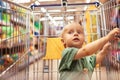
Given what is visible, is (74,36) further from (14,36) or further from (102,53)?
(14,36)

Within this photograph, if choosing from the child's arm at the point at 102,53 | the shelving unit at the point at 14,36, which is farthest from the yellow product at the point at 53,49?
the child's arm at the point at 102,53

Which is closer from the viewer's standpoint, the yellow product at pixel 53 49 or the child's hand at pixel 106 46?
the child's hand at pixel 106 46

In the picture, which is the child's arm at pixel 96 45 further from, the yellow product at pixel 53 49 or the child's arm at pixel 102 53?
the yellow product at pixel 53 49

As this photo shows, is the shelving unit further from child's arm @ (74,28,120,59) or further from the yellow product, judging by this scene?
child's arm @ (74,28,120,59)

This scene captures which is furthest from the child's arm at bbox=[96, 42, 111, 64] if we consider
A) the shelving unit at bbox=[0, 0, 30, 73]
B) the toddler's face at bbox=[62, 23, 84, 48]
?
the shelving unit at bbox=[0, 0, 30, 73]

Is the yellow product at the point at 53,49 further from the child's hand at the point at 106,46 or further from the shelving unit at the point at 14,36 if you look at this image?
the child's hand at the point at 106,46

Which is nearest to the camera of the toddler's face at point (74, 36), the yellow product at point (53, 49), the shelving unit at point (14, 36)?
the toddler's face at point (74, 36)

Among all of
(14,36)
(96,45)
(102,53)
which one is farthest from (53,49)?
(96,45)

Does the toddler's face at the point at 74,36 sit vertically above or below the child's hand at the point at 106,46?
above

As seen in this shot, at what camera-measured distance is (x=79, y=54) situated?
124 cm

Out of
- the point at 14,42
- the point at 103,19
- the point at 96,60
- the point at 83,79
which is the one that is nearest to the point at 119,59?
the point at 96,60

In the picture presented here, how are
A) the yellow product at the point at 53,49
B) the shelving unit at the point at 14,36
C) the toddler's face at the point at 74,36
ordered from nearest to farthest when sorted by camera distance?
the toddler's face at the point at 74,36
the shelving unit at the point at 14,36
the yellow product at the point at 53,49

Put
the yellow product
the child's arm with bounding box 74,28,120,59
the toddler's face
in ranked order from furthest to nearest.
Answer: the yellow product
the toddler's face
the child's arm with bounding box 74,28,120,59

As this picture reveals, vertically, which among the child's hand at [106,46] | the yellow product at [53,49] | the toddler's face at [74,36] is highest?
the toddler's face at [74,36]
